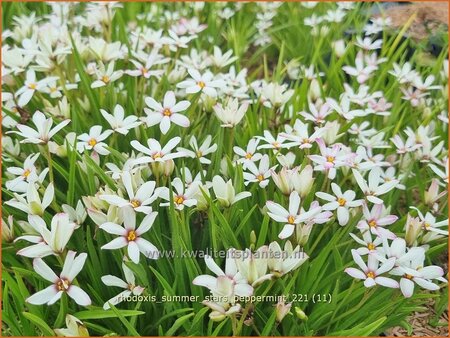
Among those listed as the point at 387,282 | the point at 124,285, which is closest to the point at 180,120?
the point at 124,285

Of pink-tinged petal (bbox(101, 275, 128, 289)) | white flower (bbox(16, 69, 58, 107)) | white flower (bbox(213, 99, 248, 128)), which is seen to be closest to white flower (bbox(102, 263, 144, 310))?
pink-tinged petal (bbox(101, 275, 128, 289))

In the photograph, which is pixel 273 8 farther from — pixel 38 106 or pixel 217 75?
pixel 38 106

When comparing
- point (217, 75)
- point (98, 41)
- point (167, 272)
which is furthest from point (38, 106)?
point (167, 272)

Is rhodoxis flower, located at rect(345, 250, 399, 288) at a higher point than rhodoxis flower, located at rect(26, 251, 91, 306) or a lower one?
lower

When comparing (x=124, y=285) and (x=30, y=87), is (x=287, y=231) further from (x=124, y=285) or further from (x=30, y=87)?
(x=30, y=87)

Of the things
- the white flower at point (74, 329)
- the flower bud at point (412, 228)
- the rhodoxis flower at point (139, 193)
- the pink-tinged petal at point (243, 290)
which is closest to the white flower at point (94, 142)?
the rhodoxis flower at point (139, 193)

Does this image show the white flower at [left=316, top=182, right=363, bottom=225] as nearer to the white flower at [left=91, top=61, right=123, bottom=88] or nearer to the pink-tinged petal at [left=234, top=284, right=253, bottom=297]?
the pink-tinged petal at [left=234, top=284, right=253, bottom=297]
